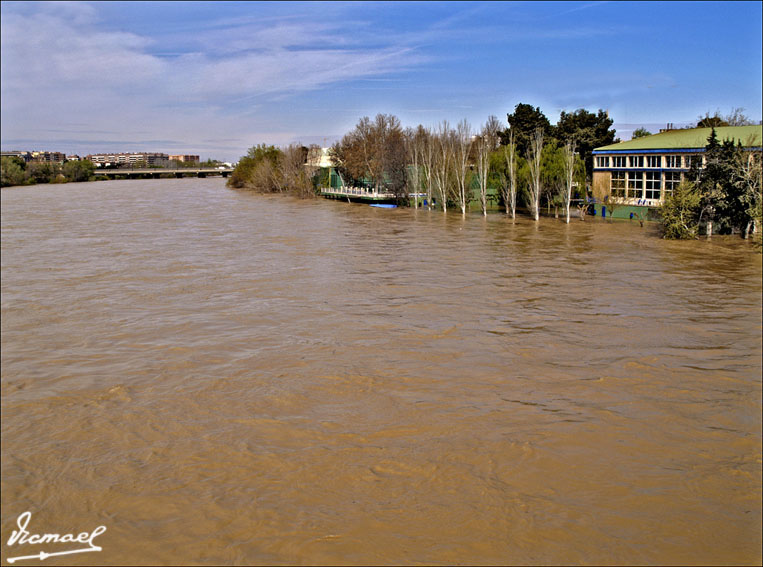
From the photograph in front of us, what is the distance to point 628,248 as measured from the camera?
26.2m

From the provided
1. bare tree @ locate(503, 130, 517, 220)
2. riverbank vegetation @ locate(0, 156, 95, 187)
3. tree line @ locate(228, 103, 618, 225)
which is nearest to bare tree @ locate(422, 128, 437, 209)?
tree line @ locate(228, 103, 618, 225)

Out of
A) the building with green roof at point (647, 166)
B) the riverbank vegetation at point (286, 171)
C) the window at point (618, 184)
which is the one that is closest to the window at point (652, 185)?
the building with green roof at point (647, 166)

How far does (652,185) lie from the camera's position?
1394 inches

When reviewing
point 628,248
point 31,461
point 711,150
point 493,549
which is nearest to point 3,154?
point 31,461

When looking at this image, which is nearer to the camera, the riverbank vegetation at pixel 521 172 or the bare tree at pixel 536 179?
the riverbank vegetation at pixel 521 172

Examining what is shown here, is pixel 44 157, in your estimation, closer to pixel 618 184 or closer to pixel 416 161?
pixel 618 184

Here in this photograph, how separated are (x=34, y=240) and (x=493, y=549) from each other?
2368cm

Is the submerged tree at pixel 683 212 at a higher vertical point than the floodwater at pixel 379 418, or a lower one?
higher

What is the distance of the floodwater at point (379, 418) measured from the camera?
580 cm

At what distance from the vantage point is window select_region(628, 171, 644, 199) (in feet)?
118

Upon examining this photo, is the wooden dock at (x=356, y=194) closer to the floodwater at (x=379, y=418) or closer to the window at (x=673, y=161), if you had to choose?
the window at (x=673, y=161)

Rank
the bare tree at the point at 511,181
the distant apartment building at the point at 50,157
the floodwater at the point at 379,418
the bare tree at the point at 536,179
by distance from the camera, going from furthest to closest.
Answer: the bare tree at the point at 511,181
the bare tree at the point at 536,179
the distant apartment building at the point at 50,157
the floodwater at the point at 379,418

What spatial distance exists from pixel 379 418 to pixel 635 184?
32.6m

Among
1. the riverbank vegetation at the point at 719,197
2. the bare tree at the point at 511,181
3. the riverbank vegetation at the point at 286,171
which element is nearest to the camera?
the riverbank vegetation at the point at 719,197
